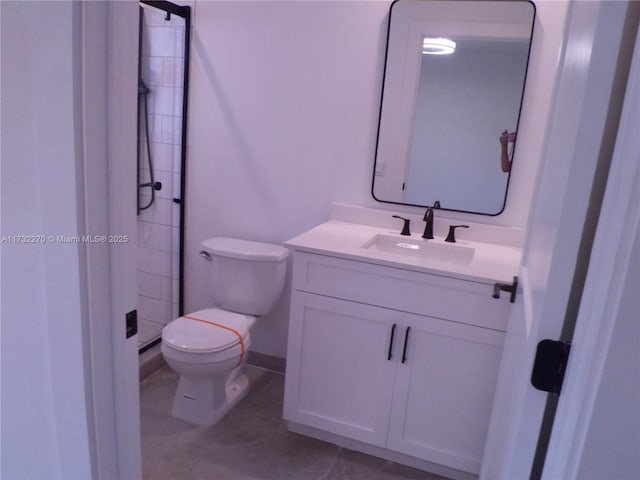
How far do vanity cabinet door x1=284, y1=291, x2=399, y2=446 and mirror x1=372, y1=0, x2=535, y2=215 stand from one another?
2.25 feet

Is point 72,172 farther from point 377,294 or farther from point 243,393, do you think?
point 243,393

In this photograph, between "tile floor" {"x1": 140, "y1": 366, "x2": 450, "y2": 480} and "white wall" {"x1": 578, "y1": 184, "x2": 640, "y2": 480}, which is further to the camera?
"tile floor" {"x1": 140, "y1": 366, "x2": 450, "y2": 480}

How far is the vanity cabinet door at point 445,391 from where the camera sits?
1680 mm

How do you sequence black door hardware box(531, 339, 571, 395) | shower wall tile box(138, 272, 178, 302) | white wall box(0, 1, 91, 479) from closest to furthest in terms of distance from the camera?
black door hardware box(531, 339, 571, 395) < white wall box(0, 1, 91, 479) < shower wall tile box(138, 272, 178, 302)

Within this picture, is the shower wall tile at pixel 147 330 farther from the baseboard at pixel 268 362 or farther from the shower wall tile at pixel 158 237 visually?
the baseboard at pixel 268 362

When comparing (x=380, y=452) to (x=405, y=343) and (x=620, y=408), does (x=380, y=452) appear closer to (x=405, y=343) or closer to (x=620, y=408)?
(x=405, y=343)

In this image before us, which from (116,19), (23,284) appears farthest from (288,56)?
(23,284)

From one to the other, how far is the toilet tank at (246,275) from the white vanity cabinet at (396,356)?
0.40 meters

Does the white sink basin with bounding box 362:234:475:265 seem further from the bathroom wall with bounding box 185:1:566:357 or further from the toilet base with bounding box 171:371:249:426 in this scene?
the toilet base with bounding box 171:371:249:426

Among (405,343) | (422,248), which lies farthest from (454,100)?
(405,343)

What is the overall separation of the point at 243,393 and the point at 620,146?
2.11 metres

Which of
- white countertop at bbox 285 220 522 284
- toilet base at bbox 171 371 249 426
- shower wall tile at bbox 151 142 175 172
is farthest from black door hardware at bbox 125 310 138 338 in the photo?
shower wall tile at bbox 151 142 175 172

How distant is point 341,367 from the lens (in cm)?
187

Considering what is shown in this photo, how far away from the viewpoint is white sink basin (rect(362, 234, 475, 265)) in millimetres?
1976
